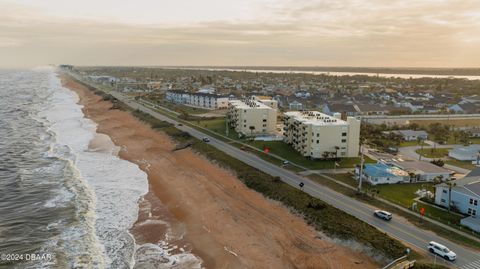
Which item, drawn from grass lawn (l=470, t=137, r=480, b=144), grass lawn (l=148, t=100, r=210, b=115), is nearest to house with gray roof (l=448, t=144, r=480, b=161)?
grass lawn (l=470, t=137, r=480, b=144)

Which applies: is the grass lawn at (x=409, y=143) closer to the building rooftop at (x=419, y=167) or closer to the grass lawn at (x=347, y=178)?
the building rooftop at (x=419, y=167)

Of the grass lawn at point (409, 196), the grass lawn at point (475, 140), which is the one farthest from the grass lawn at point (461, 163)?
the grass lawn at point (475, 140)

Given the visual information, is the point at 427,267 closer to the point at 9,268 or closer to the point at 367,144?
the point at 9,268

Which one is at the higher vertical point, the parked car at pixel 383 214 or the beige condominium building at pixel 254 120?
the beige condominium building at pixel 254 120

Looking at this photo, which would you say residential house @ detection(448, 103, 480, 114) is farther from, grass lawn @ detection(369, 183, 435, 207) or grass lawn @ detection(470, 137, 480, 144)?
grass lawn @ detection(369, 183, 435, 207)

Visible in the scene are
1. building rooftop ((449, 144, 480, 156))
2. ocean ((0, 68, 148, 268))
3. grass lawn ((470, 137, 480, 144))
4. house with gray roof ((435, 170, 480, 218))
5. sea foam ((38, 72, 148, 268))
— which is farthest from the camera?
grass lawn ((470, 137, 480, 144))

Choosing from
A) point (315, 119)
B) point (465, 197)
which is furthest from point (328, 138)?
point (465, 197)

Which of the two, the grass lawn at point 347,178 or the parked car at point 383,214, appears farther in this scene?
the grass lawn at point 347,178
